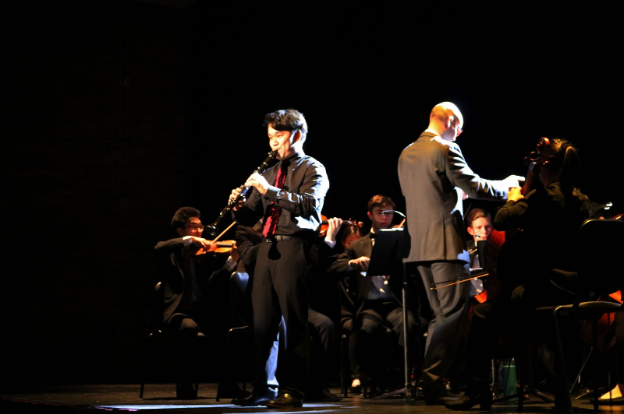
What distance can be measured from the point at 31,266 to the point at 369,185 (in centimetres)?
355

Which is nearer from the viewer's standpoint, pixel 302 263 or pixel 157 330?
pixel 302 263

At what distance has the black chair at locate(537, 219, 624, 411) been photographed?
144 inches

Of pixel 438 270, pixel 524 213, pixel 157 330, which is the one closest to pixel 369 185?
pixel 157 330

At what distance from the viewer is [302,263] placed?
14.9 ft

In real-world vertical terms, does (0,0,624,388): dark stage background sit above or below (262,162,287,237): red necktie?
above

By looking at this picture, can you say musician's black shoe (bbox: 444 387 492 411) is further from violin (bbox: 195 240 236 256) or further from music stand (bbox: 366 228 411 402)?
violin (bbox: 195 240 236 256)

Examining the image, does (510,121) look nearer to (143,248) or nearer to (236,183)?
(236,183)

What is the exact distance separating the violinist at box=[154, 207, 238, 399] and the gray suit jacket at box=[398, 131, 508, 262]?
163 centimetres

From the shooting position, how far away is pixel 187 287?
5.99 meters

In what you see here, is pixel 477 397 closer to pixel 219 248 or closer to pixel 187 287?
pixel 187 287

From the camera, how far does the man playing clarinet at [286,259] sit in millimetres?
4488

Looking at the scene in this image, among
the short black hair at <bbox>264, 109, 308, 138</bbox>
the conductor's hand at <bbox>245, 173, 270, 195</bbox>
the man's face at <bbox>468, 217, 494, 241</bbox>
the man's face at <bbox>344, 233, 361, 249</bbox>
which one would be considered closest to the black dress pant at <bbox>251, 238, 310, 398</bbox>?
the conductor's hand at <bbox>245, 173, 270, 195</bbox>

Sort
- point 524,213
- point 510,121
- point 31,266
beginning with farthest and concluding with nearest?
point 31,266, point 510,121, point 524,213

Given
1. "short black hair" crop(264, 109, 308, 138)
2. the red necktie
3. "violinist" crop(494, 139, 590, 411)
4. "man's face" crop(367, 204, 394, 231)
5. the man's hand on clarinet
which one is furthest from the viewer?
"man's face" crop(367, 204, 394, 231)
